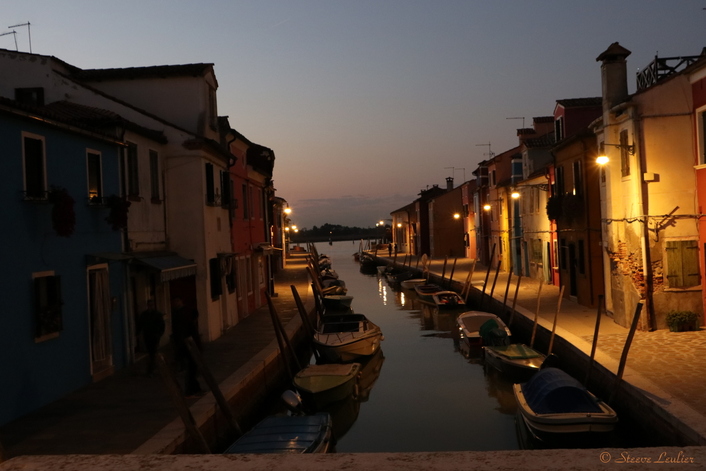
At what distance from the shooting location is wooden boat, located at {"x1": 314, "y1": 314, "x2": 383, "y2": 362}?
2019cm

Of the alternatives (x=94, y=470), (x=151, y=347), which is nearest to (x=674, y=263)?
(x=151, y=347)

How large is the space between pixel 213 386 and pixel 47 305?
10.6ft

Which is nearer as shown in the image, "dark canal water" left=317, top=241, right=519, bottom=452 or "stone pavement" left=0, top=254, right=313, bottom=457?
"stone pavement" left=0, top=254, right=313, bottom=457

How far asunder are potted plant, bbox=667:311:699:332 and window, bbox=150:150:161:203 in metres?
13.7

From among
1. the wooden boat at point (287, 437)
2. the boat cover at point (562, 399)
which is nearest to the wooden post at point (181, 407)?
the wooden boat at point (287, 437)

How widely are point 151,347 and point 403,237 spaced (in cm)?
7402

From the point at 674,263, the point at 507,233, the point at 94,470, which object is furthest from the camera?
the point at 507,233

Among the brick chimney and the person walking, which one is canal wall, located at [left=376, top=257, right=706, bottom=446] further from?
the person walking

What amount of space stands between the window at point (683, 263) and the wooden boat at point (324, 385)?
8764 millimetres

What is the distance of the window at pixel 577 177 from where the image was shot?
23.9 meters

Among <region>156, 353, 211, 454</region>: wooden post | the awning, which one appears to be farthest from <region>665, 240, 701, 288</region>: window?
<region>156, 353, 211, 454</region>: wooden post

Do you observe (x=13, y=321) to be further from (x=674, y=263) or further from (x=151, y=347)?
(x=674, y=263)

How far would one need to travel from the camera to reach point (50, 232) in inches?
452

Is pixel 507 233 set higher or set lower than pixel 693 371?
higher
